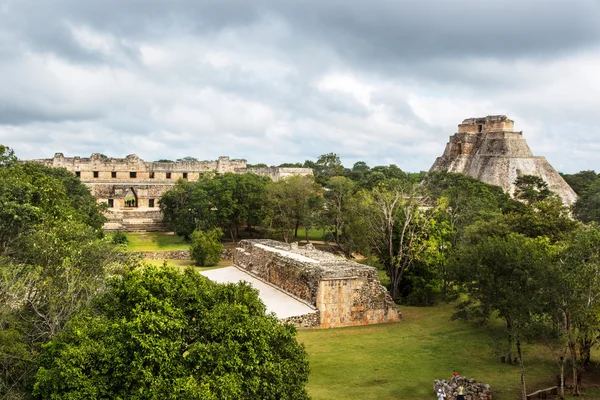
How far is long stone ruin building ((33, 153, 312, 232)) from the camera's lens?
126 feet

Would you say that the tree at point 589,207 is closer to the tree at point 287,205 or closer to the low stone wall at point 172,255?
A: the tree at point 287,205

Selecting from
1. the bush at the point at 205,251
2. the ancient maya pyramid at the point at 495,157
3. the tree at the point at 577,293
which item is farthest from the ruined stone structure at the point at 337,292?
the ancient maya pyramid at the point at 495,157

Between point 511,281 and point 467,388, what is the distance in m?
2.53

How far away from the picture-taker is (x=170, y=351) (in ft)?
25.3

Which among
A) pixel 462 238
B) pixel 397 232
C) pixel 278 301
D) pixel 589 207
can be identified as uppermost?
pixel 589 207

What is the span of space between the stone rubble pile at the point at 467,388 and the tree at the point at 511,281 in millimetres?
729

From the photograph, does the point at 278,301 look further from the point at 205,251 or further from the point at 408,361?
the point at 205,251

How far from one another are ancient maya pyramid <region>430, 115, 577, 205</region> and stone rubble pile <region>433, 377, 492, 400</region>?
29.9 m

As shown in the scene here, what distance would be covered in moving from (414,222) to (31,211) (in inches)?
535

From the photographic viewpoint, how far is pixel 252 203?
1325 inches

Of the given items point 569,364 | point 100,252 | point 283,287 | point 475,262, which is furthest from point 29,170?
point 569,364

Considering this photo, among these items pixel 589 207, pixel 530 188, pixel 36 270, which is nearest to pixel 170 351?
pixel 36 270

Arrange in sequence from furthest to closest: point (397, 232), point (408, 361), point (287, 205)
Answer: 1. point (287, 205)
2. point (397, 232)
3. point (408, 361)

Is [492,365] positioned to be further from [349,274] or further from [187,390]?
[187,390]
